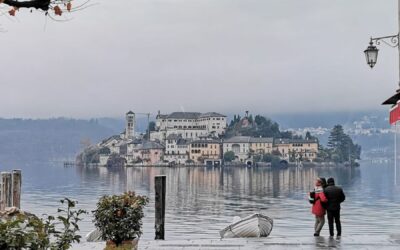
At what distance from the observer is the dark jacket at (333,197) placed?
1763 cm

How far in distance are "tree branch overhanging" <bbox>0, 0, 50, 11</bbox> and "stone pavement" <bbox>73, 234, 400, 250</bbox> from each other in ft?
29.4

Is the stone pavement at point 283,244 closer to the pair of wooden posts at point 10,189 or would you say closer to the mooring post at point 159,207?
the mooring post at point 159,207

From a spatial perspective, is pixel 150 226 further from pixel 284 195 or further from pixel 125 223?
pixel 284 195

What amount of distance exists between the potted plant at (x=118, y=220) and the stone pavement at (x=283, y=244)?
240 cm

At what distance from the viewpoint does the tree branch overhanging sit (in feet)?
23.5

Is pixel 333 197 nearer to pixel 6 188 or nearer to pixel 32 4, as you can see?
pixel 6 188

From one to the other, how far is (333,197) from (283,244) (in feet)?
8.15

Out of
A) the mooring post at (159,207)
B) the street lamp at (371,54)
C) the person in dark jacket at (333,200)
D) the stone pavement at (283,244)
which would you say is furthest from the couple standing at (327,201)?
the mooring post at (159,207)

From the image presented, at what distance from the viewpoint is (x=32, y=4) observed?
7.25m

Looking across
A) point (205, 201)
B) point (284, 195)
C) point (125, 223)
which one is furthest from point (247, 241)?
point (284, 195)

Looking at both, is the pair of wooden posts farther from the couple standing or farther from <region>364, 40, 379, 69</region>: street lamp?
<region>364, 40, 379, 69</region>: street lamp

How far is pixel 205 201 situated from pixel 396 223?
3084 centimetres

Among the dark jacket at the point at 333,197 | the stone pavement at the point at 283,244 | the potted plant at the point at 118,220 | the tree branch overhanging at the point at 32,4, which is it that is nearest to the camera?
the tree branch overhanging at the point at 32,4

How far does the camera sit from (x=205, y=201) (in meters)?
78.6
